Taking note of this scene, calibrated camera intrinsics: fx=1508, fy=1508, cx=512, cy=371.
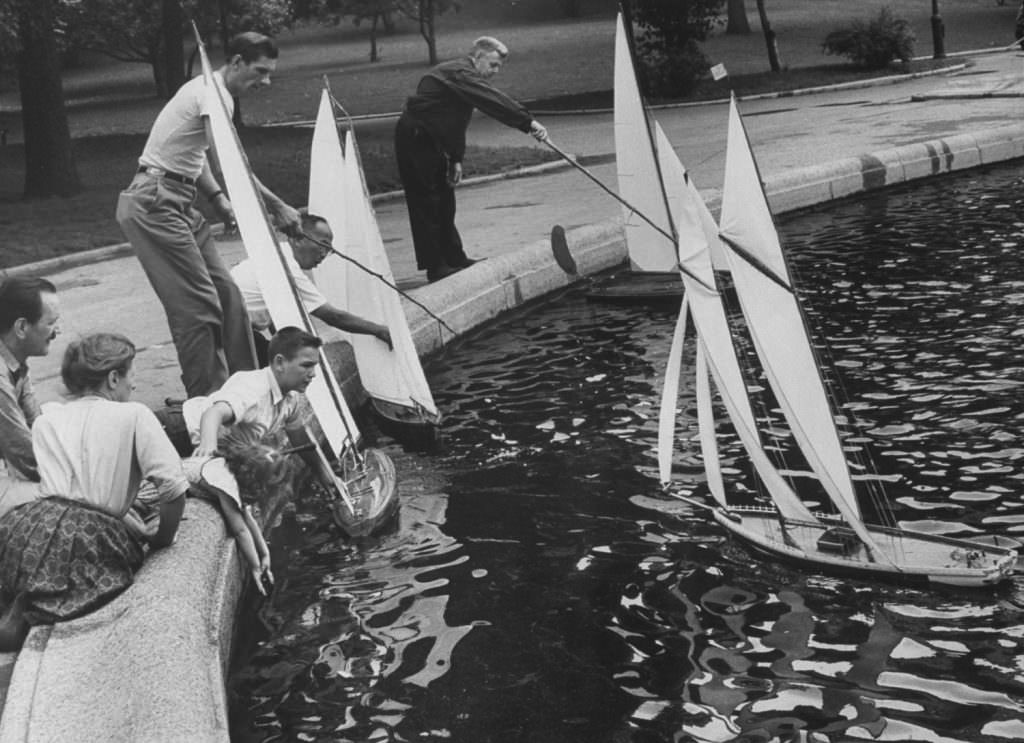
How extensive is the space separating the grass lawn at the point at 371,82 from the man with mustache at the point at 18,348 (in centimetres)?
1091

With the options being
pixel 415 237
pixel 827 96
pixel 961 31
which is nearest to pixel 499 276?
pixel 415 237

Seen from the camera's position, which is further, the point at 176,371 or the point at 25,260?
the point at 25,260

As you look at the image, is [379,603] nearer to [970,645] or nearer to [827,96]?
[970,645]

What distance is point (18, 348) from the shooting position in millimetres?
7039

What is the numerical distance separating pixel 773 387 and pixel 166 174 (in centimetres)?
386

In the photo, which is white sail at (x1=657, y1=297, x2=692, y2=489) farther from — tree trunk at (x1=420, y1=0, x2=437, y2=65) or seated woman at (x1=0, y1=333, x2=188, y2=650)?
tree trunk at (x1=420, y1=0, x2=437, y2=65)

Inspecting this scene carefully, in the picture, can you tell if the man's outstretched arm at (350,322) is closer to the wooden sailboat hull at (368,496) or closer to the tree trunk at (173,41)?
the wooden sailboat hull at (368,496)

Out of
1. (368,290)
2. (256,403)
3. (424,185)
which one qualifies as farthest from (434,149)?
(256,403)

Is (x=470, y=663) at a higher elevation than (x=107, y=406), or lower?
lower

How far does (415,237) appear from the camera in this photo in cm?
1395

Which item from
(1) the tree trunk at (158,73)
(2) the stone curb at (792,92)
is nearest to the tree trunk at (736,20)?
(2) the stone curb at (792,92)

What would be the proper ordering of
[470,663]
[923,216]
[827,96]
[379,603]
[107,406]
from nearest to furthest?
[107,406]
[470,663]
[379,603]
[923,216]
[827,96]

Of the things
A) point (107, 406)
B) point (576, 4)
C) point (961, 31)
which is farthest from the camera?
point (576, 4)

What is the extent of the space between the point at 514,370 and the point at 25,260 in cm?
780
